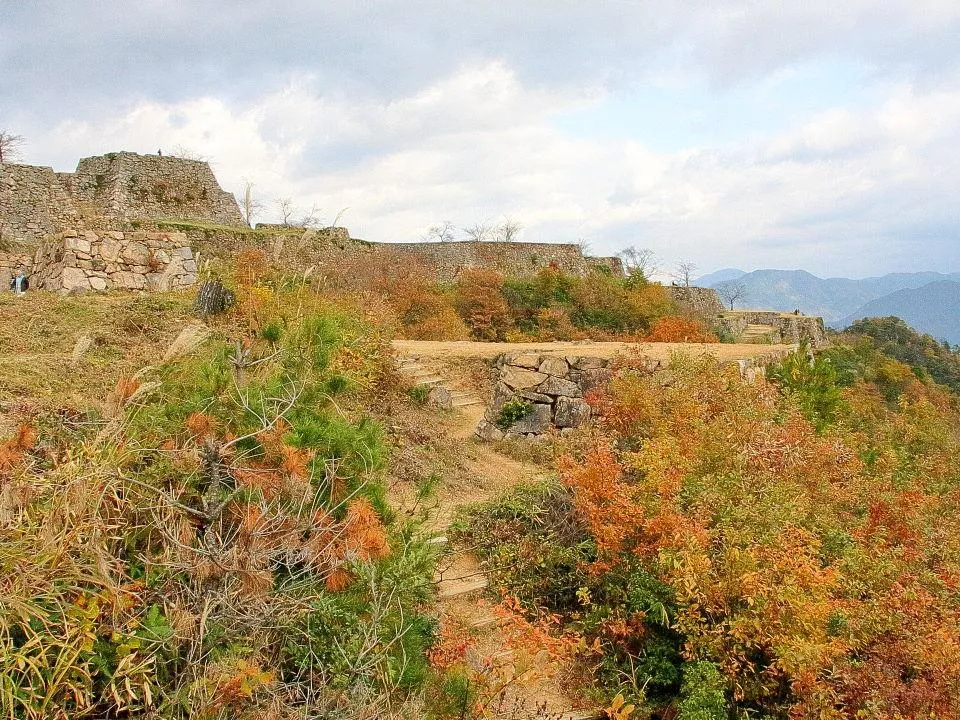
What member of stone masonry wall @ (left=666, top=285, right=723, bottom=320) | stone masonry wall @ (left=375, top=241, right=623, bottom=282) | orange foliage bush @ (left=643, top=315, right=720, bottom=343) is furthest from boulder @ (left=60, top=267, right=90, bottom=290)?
stone masonry wall @ (left=666, top=285, right=723, bottom=320)

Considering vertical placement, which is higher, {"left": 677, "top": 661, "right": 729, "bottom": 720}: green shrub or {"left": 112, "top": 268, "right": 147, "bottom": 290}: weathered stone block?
{"left": 112, "top": 268, "right": 147, "bottom": 290}: weathered stone block

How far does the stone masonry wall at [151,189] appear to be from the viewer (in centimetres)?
1717

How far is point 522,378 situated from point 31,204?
1300 centimetres

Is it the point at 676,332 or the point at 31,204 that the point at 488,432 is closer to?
the point at 676,332

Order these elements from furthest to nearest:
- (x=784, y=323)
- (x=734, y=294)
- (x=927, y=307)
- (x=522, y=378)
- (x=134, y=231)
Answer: (x=927, y=307) < (x=734, y=294) < (x=784, y=323) < (x=134, y=231) < (x=522, y=378)

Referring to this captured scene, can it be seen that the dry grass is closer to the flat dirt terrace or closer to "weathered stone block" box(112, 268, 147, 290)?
"weathered stone block" box(112, 268, 147, 290)

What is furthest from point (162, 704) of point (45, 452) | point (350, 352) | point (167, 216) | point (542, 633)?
point (167, 216)

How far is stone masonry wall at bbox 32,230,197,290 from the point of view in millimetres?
10469

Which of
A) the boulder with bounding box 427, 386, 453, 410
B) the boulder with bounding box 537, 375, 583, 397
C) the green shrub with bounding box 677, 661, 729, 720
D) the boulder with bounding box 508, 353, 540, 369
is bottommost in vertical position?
the green shrub with bounding box 677, 661, 729, 720

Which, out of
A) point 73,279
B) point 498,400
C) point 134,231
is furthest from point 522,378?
point 134,231

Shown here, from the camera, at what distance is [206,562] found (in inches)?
143

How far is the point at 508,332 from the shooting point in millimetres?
17750

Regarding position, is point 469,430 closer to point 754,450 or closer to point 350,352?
point 350,352

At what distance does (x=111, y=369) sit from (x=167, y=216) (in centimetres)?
1263
